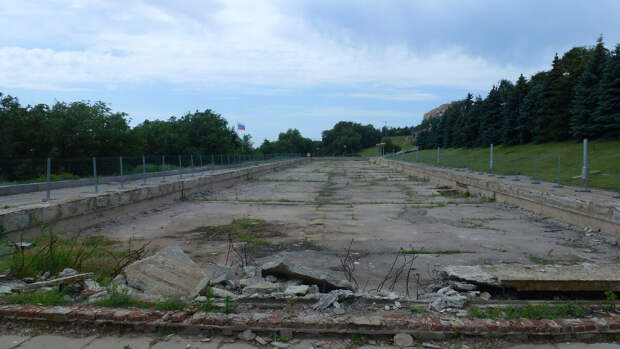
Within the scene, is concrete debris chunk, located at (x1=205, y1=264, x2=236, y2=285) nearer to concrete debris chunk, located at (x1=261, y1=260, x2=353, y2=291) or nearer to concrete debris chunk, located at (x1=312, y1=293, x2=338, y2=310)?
concrete debris chunk, located at (x1=261, y1=260, x2=353, y2=291)

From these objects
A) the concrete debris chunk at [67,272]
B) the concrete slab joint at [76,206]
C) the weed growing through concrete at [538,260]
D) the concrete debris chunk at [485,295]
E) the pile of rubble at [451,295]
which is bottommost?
the weed growing through concrete at [538,260]

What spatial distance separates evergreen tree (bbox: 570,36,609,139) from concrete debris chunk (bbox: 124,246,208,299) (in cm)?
3270

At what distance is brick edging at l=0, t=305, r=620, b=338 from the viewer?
131 inches

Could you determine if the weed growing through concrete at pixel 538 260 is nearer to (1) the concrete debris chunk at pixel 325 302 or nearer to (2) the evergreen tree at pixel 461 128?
(1) the concrete debris chunk at pixel 325 302

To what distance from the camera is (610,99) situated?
27047mm

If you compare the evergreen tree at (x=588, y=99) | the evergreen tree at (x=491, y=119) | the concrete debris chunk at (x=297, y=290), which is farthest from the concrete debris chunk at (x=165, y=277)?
the evergreen tree at (x=491, y=119)

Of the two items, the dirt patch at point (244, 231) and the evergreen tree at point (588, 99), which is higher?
the evergreen tree at point (588, 99)

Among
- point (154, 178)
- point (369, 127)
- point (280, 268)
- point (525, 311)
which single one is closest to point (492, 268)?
point (525, 311)

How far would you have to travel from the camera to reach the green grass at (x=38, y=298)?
12.6 ft

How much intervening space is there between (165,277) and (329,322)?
78.2 inches

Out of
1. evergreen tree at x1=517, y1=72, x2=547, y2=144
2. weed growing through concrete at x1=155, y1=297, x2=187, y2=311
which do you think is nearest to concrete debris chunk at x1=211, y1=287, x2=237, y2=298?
weed growing through concrete at x1=155, y1=297, x2=187, y2=311

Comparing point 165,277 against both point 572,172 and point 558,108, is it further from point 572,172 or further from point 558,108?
point 558,108

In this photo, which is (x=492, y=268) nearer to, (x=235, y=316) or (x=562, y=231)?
(x=235, y=316)

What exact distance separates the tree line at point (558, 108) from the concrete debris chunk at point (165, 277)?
3130cm
